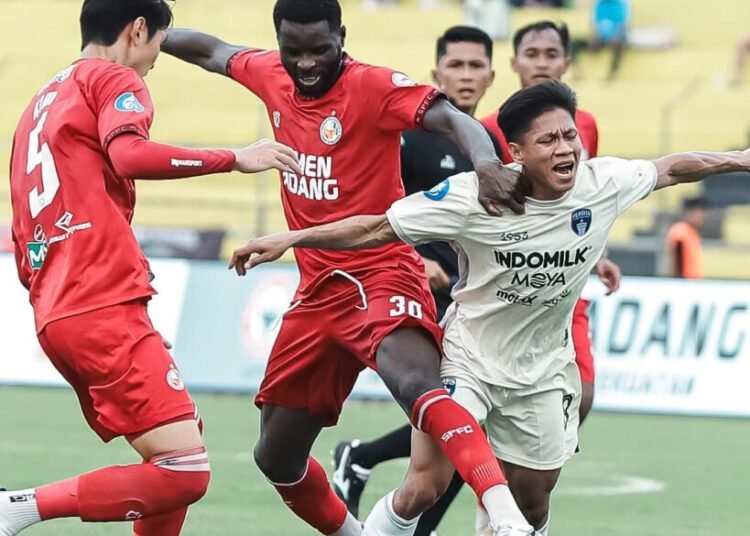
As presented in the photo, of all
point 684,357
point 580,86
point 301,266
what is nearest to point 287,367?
point 301,266

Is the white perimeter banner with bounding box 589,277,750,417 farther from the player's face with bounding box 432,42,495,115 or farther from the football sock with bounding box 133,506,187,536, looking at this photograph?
the football sock with bounding box 133,506,187,536

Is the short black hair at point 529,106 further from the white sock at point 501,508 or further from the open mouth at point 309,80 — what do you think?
the white sock at point 501,508

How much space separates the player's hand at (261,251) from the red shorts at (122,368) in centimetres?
42

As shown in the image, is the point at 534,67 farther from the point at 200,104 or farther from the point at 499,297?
the point at 200,104

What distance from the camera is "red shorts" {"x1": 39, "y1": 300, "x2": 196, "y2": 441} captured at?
580cm

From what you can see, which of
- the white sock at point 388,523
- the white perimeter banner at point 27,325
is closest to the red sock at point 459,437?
the white sock at point 388,523

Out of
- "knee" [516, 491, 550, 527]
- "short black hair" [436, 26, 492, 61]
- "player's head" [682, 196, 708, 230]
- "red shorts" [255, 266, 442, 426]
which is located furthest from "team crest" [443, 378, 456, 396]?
"player's head" [682, 196, 708, 230]

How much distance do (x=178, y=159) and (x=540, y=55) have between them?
3.64 metres

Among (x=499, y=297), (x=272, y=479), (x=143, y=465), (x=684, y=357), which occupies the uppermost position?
(x=499, y=297)

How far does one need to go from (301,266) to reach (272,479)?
95 centimetres

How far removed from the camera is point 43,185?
5.91 m

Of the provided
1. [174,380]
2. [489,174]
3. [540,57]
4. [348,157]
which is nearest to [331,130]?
[348,157]

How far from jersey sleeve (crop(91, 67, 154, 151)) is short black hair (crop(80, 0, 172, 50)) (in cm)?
23

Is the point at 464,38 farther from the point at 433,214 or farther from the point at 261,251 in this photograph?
the point at 261,251
